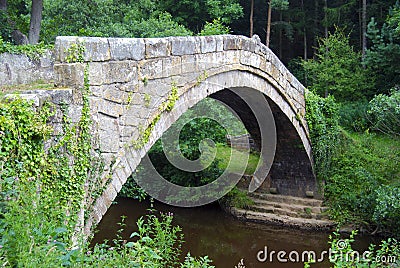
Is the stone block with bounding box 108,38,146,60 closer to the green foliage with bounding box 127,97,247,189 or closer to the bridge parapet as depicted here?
the bridge parapet

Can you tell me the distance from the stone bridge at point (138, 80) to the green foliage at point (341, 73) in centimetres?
822

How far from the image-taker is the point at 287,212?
36.8 ft

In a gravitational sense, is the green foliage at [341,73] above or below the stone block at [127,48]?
above

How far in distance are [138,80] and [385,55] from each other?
1192 cm

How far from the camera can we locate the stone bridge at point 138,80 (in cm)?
459

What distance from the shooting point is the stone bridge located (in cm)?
459

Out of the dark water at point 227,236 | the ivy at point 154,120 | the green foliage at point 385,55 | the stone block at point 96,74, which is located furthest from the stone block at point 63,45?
the green foliage at point 385,55

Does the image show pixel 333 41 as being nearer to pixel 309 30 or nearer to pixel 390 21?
pixel 390 21

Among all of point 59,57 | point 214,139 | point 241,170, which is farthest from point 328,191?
point 59,57

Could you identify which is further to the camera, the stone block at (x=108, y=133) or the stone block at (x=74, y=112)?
the stone block at (x=108, y=133)

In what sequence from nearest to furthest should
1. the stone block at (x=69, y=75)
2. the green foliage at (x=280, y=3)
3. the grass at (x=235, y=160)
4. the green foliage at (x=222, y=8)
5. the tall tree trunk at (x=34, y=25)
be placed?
the stone block at (x=69, y=75) < the tall tree trunk at (x=34, y=25) < the grass at (x=235, y=160) < the green foliage at (x=222, y=8) < the green foliage at (x=280, y=3)

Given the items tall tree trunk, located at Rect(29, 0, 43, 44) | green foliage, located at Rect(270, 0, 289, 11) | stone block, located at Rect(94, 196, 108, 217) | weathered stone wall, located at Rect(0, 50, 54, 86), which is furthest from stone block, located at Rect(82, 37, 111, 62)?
green foliage, located at Rect(270, 0, 289, 11)

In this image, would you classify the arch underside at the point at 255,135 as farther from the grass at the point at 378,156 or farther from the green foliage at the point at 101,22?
the green foliage at the point at 101,22

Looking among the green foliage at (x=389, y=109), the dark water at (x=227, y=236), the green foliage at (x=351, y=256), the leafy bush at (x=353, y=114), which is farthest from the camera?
the leafy bush at (x=353, y=114)
